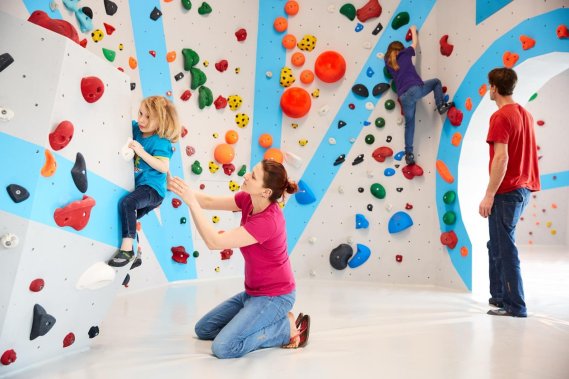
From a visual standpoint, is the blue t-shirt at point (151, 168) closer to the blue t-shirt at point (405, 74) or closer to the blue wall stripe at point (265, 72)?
the blue wall stripe at point (265, 72)

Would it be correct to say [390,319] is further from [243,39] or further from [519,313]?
[243,39]

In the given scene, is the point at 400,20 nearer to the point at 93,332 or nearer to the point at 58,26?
the point at 58,26

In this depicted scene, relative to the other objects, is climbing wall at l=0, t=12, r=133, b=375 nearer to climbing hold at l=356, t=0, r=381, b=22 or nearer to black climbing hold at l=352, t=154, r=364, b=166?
black climbing hold at l=352, t=154, r=364, b=166

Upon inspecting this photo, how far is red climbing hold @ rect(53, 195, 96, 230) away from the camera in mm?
2251

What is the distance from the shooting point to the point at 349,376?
2.28 meters

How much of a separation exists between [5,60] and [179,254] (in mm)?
2770

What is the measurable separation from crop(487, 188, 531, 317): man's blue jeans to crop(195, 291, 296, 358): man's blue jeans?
1427mm

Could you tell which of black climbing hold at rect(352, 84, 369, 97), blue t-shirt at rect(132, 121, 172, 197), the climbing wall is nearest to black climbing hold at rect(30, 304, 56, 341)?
the climbing wall

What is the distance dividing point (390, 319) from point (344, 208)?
1.74m

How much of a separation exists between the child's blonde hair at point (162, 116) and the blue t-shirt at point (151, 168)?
35 mm

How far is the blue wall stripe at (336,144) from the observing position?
193 inches

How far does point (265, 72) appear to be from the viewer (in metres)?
5.11

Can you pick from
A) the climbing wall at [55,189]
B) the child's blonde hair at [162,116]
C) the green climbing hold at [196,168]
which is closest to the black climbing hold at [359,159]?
the green climbing hold at [196,168]

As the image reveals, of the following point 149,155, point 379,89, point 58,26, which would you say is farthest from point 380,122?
point 58,26
